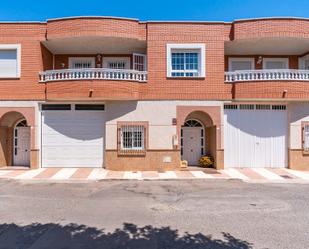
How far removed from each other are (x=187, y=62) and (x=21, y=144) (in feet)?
35.2

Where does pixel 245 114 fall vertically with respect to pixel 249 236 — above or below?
above

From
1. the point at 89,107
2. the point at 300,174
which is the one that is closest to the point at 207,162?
the point at 300,174

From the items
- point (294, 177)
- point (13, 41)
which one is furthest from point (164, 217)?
point (13, 41)

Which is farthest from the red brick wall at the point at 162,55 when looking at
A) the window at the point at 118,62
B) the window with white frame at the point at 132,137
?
the window at the point at 118,62

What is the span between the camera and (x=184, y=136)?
15.8m

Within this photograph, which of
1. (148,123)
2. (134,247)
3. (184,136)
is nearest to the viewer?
(134,247)

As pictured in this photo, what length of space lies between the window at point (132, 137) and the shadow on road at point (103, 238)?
8.26m

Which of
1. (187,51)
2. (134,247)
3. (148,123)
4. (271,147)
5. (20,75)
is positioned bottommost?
(134,247)

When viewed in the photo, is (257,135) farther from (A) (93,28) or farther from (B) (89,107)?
(A) (93,28)

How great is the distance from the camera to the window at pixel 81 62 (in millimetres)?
16281

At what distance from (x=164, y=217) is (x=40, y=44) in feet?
39.9

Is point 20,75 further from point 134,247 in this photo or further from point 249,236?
point 249,236

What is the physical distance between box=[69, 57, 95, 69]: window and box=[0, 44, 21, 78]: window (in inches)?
116

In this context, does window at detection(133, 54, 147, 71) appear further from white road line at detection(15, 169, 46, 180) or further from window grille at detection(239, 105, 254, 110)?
white road line at detection(15, 169, 46, 180)
